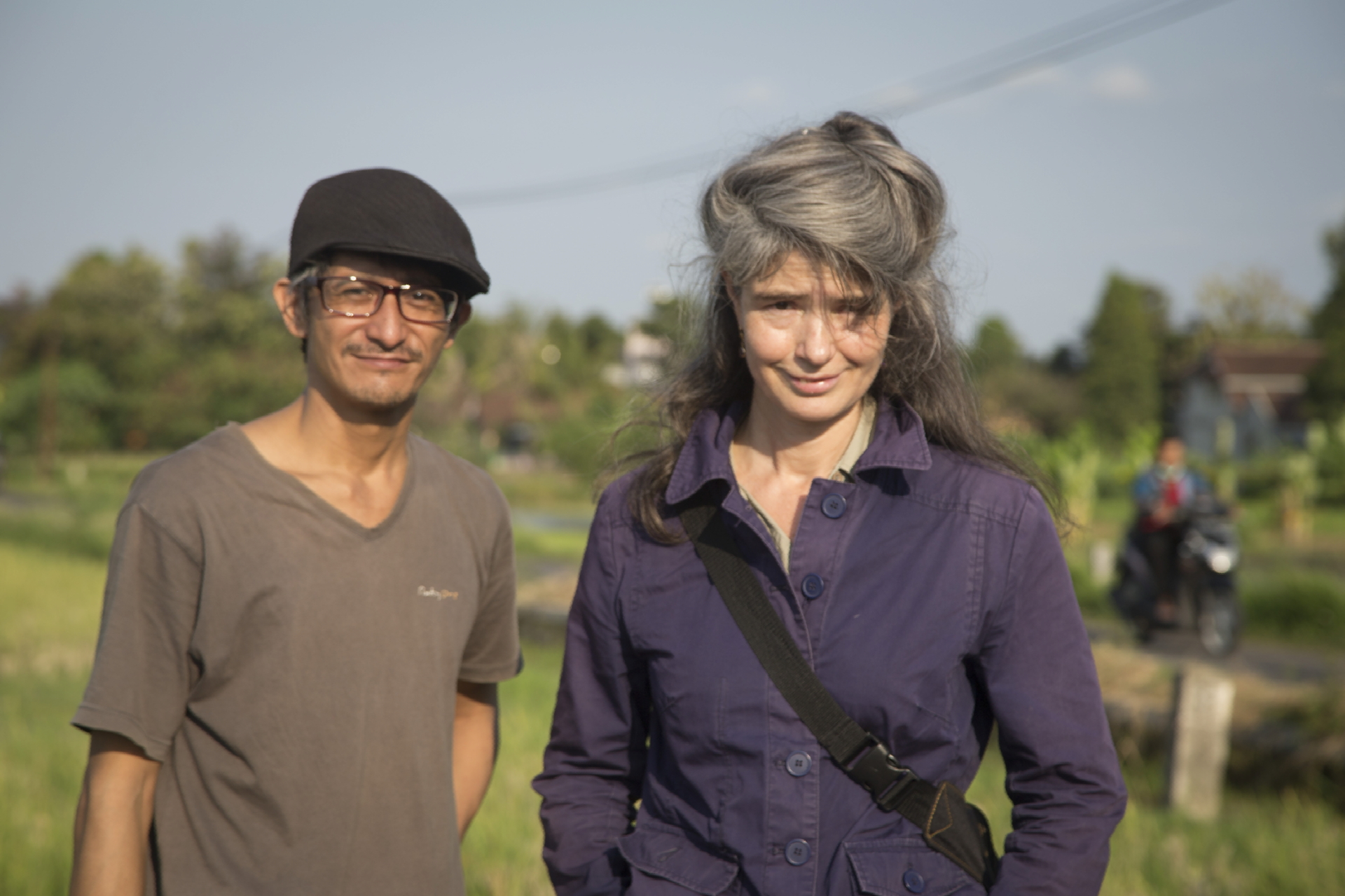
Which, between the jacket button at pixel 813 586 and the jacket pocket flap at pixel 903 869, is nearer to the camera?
the jacket pocket flap at pixel 903 869

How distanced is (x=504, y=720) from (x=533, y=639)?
5265 mm

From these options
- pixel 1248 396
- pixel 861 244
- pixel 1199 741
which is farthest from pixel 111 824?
pixel 1248 396

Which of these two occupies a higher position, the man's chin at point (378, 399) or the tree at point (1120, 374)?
the tree at point (1120, 374)

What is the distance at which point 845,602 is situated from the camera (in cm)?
197

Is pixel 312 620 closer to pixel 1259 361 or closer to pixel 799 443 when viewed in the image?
pixel 799 443

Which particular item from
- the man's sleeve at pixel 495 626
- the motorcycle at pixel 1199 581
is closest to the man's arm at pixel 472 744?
the man's sleeve at pixel 495 626

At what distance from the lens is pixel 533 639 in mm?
13023

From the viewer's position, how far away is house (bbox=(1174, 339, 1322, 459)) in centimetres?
4750

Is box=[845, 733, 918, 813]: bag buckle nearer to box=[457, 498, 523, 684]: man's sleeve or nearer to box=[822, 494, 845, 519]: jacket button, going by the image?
box=[822, 494, 845, 519]: jacket button

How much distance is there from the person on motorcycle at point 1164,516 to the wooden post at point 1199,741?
16.7 feet

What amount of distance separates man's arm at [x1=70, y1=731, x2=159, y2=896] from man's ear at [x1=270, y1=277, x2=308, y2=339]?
836 millimetres

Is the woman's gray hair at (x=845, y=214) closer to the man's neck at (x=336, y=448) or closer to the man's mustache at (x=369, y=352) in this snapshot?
the man's mustache at (x=369, y=352)

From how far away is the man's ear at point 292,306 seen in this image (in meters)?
2.34

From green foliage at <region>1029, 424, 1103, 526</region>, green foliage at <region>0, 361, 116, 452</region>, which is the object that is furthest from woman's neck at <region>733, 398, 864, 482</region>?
green foliage at <region>0, 361, 116, 452</region>
